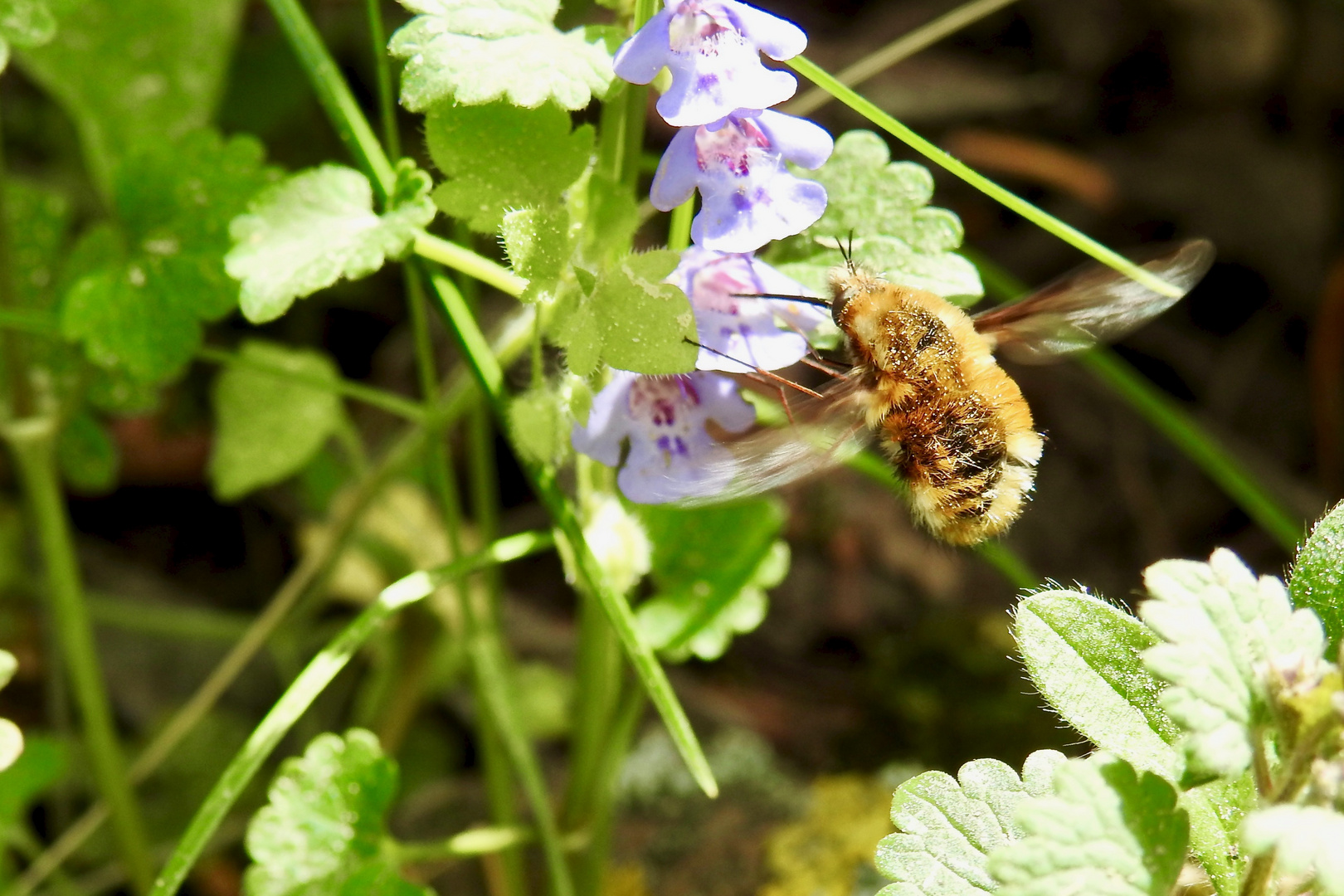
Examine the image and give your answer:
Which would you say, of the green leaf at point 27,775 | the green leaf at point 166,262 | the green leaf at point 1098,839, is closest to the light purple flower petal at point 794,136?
the green leaf at point 1098,839

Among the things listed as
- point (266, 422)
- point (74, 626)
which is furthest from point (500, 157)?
point (74, 626)

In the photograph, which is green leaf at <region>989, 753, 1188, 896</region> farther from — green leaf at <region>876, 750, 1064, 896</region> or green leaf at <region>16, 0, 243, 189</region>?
green leaf at <region>16, 0, 243, 189</region>

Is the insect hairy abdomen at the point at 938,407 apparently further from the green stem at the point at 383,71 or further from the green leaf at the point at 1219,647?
the green stem at the point at 383,71

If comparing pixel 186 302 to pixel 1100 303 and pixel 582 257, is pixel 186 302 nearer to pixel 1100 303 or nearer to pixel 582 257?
pixel 582 257

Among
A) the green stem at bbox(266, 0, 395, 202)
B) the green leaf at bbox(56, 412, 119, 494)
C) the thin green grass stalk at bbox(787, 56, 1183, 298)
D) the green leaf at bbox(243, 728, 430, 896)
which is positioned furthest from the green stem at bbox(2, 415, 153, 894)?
the thin green grass stalk at bbox(787, 56, 1183, 298)

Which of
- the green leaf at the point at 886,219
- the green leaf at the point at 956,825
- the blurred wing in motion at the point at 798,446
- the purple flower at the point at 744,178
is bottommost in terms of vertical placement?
the green leaf at the point at 956,825

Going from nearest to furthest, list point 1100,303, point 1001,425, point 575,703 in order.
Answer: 1. point 1001,425
2. point 1100,303
3. point 575,703

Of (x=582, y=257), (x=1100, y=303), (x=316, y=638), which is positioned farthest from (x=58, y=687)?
(x=1100, y=303)
